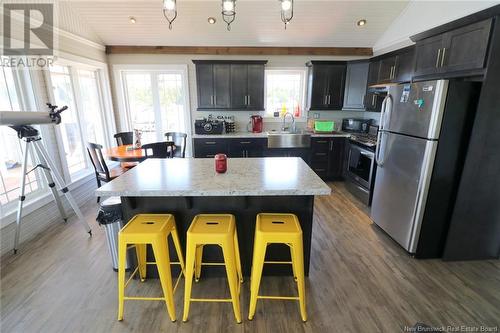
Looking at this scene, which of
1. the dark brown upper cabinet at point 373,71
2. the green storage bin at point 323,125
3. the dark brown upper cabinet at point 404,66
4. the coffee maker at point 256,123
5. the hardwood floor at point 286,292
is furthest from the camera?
the coffee maker at point 256,123

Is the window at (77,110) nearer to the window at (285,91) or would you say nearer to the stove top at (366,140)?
the window at (285,91)

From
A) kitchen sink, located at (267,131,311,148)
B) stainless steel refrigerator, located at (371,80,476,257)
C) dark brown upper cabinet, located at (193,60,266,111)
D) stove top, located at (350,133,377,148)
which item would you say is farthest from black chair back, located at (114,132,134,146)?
stainless steel refrigerator, located at (371,80,476,257)

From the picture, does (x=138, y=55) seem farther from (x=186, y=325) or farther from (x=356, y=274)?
(x=356, y=274)

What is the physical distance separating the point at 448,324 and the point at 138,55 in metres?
5.49

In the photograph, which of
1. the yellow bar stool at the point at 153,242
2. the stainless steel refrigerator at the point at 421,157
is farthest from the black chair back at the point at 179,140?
the stainless steel refrigerator at the point at 421,157

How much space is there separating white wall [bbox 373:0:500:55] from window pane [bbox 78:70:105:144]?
5149 mm

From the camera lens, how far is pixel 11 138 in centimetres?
261

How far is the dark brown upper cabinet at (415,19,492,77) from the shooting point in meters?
1.85

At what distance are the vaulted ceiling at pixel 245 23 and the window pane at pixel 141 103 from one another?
0.63 metres

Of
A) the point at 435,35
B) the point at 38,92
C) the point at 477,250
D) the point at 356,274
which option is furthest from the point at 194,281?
the point at 435,35

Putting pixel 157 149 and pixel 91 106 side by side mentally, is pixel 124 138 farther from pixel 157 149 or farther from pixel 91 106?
pixel 157 149

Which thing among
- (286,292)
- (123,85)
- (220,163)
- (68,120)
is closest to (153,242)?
(220,163)

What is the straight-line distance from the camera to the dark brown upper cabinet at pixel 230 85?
170 inches

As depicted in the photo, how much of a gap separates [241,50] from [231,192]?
144 inches
